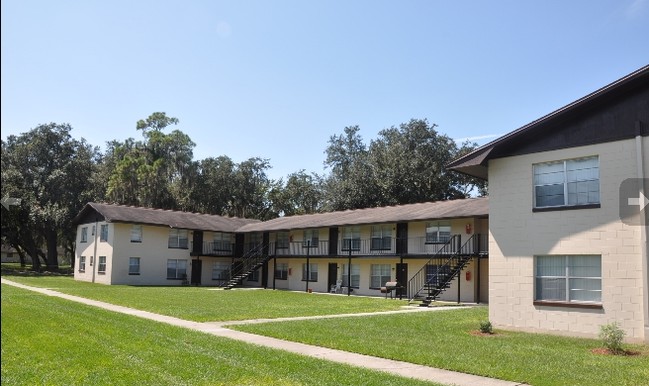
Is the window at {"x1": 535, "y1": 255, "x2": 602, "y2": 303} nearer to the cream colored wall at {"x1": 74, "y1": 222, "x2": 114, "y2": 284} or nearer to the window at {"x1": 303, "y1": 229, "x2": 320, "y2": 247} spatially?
the window at {"x1": 303, "y1": 229, "x2": 320, "y2": 247}

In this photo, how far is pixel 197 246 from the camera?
43.1 metres

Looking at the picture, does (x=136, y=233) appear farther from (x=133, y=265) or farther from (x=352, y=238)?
(x=352, y=238)

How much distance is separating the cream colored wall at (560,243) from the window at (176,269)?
1202 inches

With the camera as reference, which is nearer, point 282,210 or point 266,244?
point 266,244

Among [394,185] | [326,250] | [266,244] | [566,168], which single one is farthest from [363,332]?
Answer: [394,185]

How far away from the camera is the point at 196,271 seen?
43.2 metres

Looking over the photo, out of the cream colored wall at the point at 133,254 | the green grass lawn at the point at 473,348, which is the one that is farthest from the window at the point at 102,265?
the green grass lawn at the point at 473,348

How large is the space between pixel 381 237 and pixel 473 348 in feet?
71.2

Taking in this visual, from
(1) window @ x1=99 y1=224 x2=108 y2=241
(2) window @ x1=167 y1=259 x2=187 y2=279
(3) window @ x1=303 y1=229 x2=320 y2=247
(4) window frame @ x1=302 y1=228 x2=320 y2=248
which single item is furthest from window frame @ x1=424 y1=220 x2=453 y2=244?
(1) window @ x1=99 y1=224 x2=108 y2=241

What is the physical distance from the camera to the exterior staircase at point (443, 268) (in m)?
26.1

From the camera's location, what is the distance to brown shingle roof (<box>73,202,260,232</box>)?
39184 mm

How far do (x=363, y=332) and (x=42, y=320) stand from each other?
7627 millimetres

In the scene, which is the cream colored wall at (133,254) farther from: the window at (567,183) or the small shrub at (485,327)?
the window at (567,183)

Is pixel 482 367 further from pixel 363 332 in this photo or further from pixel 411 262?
pixel 411 262
